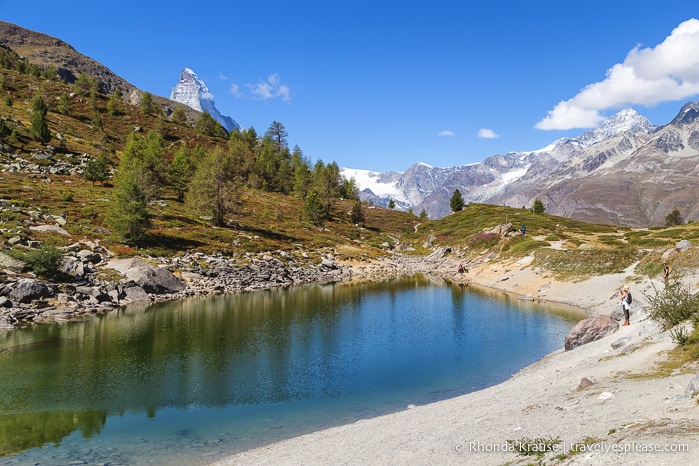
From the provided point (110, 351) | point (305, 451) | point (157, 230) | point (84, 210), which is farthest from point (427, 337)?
point (84, 210)

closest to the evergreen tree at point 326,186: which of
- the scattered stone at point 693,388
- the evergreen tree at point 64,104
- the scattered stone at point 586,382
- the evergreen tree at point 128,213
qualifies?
the evergreen tree at point 128,213

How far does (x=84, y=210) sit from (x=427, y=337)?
78.5m

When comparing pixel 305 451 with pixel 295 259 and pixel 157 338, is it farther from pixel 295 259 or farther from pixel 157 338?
pixel 295 259

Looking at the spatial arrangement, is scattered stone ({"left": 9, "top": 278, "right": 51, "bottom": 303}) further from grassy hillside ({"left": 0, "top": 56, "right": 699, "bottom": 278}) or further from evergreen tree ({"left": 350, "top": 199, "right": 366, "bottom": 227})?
evergreen tree ({"left": 350, "top": 199, "right": 366, "bottom": 227})

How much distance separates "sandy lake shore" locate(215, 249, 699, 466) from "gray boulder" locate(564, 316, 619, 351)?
14.9 feet

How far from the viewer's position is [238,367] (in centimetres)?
3541

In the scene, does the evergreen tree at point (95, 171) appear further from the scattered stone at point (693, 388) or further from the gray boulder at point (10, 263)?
the scattered stone at point (693, 388)

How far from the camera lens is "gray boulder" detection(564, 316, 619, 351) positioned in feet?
112

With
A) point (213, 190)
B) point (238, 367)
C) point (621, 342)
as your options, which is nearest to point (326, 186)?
point (213, 190)

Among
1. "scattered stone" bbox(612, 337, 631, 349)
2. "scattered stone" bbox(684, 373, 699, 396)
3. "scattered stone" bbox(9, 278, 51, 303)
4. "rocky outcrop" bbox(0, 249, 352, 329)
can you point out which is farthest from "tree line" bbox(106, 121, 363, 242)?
"scattered stone" bbox(684, 373, 699, 396)

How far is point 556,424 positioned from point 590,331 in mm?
23005

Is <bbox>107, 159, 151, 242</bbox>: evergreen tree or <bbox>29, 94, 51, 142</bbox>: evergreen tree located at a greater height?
<bbox>29, 94, 51, 142</bbox>: evergreen tree

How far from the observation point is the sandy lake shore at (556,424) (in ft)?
37.0

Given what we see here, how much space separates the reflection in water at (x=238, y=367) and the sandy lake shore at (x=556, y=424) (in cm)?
468
